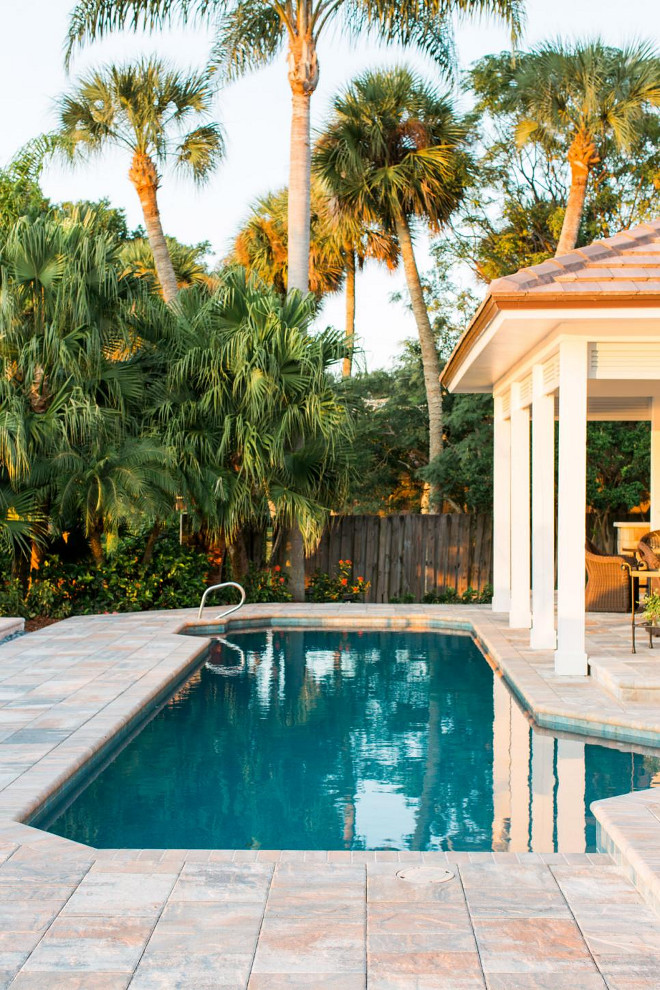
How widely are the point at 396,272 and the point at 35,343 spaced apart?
1314cm

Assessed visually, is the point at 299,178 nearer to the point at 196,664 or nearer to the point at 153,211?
the point at 153,211

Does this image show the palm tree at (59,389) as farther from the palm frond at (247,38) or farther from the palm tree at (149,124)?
the palm frond at (247,38)

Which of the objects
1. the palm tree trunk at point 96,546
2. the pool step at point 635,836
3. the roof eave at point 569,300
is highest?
the roof eave at point 569,300

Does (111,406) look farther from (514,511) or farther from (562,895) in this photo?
(562,895)

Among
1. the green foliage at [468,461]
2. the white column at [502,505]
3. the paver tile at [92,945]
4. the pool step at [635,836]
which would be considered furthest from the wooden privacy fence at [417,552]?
the paver tile at [92,945]

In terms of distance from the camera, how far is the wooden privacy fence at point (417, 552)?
647 inches

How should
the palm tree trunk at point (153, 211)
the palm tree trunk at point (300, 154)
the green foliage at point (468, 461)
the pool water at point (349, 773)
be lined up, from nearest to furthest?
the pool water at point (349, 773) < the palm tree trunk at point (300, 154) < the green foliage at point (468, 461) < the palm tree trunk at point (153, 211)

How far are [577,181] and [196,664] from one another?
12.3 metres

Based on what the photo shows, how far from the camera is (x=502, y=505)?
1294 centimetres

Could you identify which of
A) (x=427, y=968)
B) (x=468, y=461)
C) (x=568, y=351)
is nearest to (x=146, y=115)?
(x=468, y=461)

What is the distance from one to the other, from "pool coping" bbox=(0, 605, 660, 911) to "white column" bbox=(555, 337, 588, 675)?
435 mm

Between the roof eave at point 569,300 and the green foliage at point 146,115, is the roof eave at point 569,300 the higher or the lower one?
the lower one

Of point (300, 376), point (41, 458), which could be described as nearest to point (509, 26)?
point (300, 376)

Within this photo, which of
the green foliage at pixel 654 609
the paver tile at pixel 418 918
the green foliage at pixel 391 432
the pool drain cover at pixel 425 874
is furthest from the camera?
the green foliage at pixel 391 432
